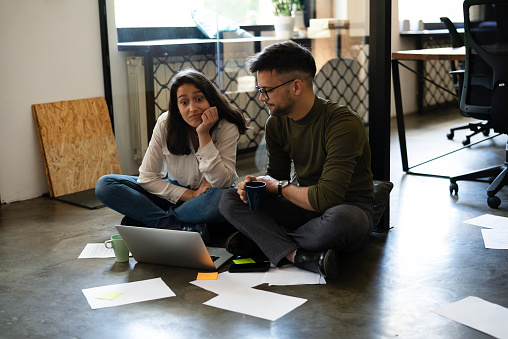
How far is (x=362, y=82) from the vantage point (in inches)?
211

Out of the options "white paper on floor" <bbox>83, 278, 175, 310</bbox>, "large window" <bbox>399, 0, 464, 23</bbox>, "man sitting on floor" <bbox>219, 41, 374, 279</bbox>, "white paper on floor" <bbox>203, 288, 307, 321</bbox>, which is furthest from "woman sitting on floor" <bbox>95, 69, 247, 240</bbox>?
"large window" <bbox>399, 0, 464, 23</bbox>

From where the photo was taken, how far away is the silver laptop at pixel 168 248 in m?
2.44

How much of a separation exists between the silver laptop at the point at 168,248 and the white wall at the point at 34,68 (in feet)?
5.09

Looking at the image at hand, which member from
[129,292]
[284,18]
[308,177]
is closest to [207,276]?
[129,292]

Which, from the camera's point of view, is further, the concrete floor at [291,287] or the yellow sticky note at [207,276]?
the yellow sticky note at [207,276]

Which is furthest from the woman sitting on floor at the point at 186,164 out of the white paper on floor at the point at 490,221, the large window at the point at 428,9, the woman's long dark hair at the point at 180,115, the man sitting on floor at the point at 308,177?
the large window at the point at 428,9

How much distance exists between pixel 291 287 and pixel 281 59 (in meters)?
0.86

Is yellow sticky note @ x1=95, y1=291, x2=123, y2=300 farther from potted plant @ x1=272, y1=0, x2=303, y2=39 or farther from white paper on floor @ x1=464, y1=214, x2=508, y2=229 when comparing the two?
potted plant @ x1=272, y1=0, x2=303, y2=39

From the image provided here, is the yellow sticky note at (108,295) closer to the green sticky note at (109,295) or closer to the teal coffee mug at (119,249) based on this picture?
the green sticky note at (109,295)

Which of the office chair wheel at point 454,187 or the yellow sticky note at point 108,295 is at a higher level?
the office chair wheel at point 454,187

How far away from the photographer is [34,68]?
12.6 feet

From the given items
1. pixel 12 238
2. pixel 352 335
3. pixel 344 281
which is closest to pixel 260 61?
pixel 344 281

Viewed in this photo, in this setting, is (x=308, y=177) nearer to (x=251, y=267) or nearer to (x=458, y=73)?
(x=251, y=267)

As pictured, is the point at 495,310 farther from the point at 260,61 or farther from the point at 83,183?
the point at 83,183
